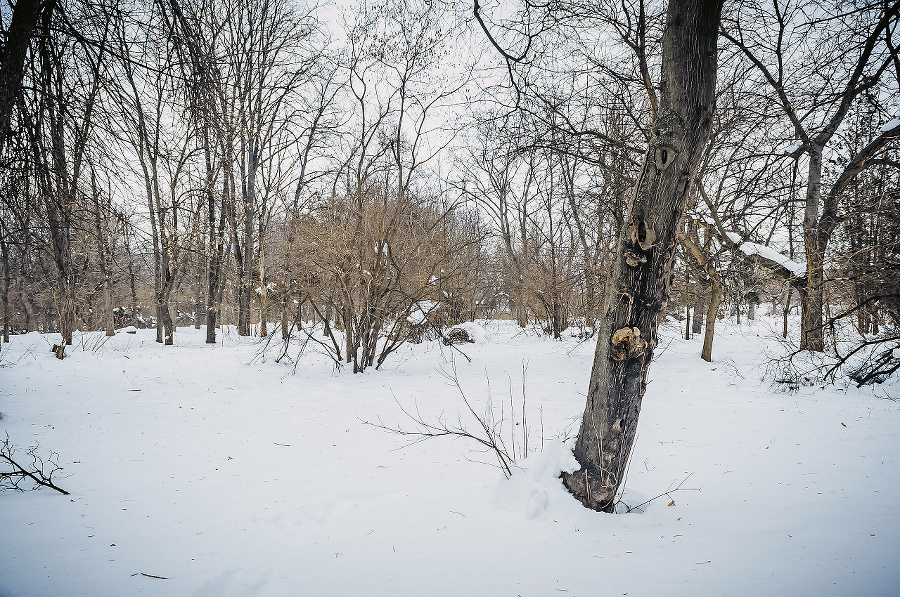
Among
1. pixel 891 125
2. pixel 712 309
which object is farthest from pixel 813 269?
pixel 712 309

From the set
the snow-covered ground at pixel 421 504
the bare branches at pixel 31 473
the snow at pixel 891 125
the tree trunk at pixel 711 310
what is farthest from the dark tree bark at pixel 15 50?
the tree trunk at pixel 711 310

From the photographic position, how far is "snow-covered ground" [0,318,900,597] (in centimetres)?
200

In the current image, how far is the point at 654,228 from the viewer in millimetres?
2443

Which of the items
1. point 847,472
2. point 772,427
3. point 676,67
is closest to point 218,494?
point 676,67

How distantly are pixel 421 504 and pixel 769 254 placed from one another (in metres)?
8.46

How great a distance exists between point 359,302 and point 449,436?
13.2ft

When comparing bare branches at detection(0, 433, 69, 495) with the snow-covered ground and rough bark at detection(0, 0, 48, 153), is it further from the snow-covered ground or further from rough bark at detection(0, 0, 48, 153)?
rough bark at detection(0, 0, 48, 153)

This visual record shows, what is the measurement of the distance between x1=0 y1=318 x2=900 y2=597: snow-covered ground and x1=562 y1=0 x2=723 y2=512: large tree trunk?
0.48 metres

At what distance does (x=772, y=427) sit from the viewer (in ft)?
15.8

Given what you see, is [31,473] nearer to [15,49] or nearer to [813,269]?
[15,49]

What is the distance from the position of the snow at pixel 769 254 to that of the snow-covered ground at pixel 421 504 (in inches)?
94.0

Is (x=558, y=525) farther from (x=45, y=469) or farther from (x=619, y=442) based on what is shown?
(x=45, y=469)

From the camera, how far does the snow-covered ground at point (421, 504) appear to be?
1995 mm

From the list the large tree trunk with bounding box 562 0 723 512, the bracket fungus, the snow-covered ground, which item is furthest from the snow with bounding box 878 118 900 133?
the bracket fungus
